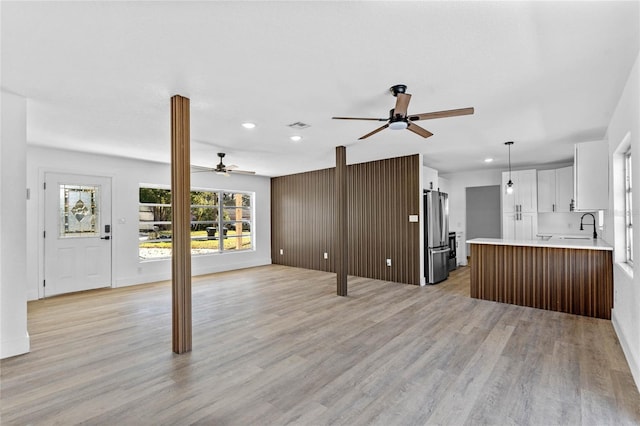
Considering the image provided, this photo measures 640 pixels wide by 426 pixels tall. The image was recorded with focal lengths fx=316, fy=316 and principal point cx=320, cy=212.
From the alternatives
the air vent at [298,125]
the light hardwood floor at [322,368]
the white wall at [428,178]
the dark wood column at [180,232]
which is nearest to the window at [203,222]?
the light hardwood floor at [322,368]

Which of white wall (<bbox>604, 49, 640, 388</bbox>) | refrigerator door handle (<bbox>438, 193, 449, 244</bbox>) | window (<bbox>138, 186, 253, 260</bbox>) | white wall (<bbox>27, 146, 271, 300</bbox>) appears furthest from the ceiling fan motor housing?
window (<bbox>138, 186, 253, 260</bbox>)

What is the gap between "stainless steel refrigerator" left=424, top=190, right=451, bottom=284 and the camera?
5.96 metres

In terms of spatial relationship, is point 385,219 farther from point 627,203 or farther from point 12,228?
point 12,228

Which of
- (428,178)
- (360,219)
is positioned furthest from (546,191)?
(360,219)

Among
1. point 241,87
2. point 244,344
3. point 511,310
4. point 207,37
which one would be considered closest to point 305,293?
point 244,344

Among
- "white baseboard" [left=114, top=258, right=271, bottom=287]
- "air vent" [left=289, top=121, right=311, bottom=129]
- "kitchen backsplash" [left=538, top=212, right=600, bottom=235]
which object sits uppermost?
"air vent" [left=289, top=121, right=311, bottom=129]

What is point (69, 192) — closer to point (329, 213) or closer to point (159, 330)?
point (159, 330)

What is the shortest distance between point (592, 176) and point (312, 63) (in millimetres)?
3867

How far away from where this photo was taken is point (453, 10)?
1788 millimetres

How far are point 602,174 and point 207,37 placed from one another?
4654mm

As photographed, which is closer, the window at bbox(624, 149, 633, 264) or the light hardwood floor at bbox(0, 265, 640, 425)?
the light hardwood floor at bbox(0, 265, 640, 425)

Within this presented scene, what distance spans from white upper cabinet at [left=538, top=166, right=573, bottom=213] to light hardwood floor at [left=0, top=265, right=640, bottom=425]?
3371 mm

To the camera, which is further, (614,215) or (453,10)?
(614,215)

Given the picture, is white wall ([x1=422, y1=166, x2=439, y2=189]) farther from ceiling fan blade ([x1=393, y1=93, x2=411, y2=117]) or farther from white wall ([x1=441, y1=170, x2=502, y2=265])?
ceiling fan blade ([x1=393, y1=93, x2=411, y2=117])
